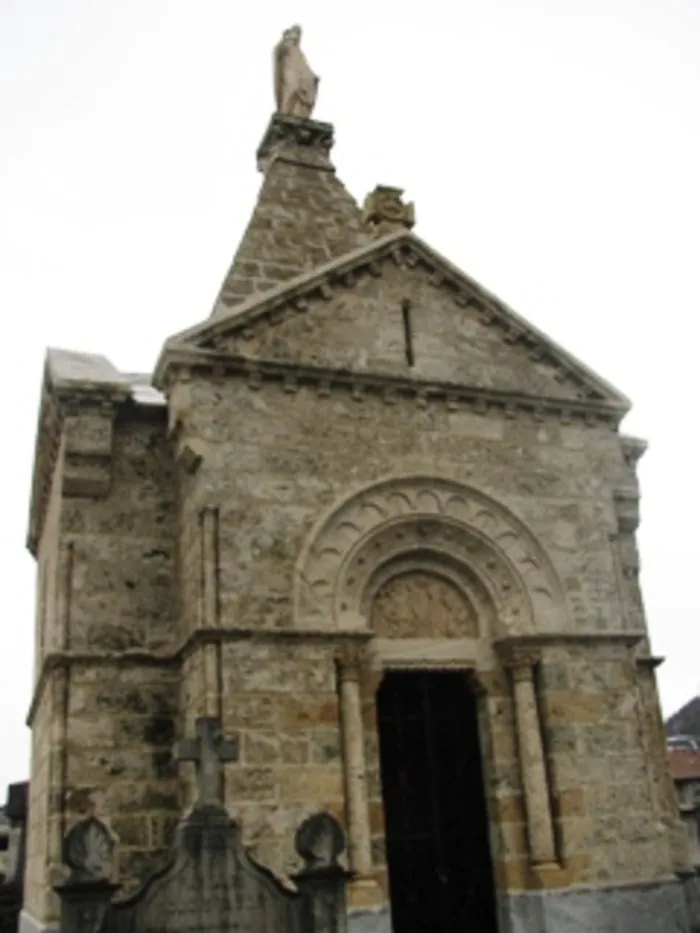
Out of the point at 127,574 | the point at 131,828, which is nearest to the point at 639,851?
the point at 131,828

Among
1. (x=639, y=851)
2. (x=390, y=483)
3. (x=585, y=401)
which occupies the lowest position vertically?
(x=639, y=851)

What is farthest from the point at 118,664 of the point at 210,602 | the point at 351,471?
the point at 351,471

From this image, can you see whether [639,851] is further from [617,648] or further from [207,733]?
[207,733]

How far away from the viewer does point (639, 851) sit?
12086 millimetres

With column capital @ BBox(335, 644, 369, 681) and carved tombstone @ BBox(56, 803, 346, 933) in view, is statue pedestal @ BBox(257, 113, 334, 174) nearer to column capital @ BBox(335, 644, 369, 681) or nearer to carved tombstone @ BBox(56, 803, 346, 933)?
column capital @ BBox(335, 644, 369, 681)

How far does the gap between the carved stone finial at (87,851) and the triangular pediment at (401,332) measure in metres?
5.53

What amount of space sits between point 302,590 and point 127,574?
231 centimetres

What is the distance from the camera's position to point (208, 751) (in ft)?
31.1

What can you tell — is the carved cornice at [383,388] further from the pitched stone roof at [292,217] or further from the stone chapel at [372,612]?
the pitched stone roof at [292,217]

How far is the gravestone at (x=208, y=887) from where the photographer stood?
826cm

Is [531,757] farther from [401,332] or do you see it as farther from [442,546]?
[401,332]

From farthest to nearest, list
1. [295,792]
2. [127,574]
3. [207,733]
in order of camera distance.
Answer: [127,574]
[295,792]
[207,733]

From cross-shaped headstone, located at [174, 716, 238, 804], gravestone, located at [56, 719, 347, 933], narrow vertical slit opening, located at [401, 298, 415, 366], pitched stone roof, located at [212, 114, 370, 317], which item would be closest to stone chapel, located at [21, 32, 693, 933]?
narrow vertical slit opening, located at [401, 298, 415, 366]

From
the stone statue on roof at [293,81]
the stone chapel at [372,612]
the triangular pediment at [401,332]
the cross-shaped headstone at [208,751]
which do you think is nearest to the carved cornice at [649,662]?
the stone chapel at [372,612]
